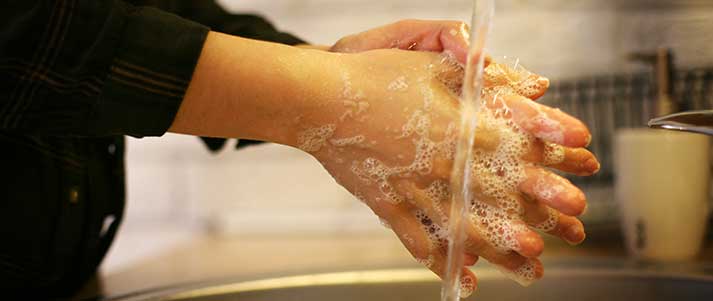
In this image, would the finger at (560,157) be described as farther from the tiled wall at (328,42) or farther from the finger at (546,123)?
the tiled wall at (328,42)

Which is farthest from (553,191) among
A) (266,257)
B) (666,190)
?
(266,257)

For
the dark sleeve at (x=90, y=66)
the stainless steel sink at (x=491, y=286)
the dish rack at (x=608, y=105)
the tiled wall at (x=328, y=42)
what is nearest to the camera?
the dark sleeve at (x=90, y=66)

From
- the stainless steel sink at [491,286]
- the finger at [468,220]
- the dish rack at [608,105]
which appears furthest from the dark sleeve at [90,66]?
the dish rack at [608,105]

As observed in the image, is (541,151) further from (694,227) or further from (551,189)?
(694,227)

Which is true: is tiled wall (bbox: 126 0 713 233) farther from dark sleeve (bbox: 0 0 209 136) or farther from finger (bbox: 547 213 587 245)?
dark sleeve (bbox: 0 0 209 136)

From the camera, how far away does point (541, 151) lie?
38 centimetres

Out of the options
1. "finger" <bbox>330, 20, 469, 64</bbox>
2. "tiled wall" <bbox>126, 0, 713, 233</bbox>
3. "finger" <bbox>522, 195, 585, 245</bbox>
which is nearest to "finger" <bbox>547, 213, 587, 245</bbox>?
"finger" <bbox>522, 195, 585, 245</bbox>

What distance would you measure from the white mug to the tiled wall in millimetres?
203

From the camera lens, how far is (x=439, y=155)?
373mm

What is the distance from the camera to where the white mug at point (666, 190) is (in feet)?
2.15

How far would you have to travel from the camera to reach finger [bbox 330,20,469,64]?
0.39 meters

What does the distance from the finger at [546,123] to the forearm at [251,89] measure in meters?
0.10

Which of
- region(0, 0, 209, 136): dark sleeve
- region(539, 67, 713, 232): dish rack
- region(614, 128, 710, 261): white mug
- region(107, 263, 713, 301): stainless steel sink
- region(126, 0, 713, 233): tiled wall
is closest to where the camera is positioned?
region(0, 0, 209, 136): dark sleeve

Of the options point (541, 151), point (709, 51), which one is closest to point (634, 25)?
point (709, 51)
